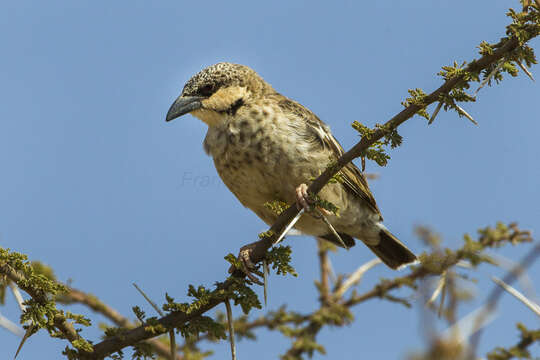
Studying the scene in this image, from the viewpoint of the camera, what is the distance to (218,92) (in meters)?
5.04

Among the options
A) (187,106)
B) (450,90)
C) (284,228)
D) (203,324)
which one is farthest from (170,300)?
(187,106)

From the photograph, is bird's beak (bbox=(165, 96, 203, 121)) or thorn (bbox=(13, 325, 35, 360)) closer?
thorn (bbox=(13, 325, 35, 360))

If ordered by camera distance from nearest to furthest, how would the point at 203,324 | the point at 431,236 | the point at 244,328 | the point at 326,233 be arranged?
1. the point at 431,236
2. the point at 203,324
3. the point at 244,328
4. the point at 326,233

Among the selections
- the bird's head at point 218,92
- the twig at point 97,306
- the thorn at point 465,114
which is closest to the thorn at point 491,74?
the thorn at point 465,114

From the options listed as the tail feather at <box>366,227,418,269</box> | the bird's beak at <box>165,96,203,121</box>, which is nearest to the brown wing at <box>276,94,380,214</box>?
the tail feather at <box>366,227,418,269</box>

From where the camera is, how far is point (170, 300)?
2797 millimetres

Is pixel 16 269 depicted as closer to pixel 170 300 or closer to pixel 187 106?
pixel 170 300

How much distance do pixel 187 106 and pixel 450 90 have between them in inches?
117

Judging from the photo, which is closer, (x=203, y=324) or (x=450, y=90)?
→ (x=450, y=90)

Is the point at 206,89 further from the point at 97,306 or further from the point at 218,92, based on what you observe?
the point at 97,306

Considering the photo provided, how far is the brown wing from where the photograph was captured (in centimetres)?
461

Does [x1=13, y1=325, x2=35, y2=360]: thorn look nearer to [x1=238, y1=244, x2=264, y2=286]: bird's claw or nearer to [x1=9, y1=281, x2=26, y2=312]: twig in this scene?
[x1=9, y1=281, x2=26, y2=312]: twig

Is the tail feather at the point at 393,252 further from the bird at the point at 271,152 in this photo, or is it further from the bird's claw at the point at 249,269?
the bird's claw at the point at 249,269

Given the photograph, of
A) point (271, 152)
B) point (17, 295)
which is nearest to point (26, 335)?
point (17, 295)
